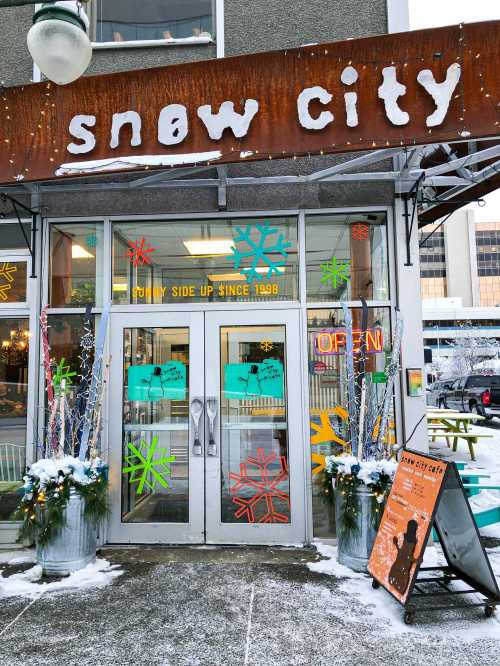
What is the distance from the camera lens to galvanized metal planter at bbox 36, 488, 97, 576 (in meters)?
5.03

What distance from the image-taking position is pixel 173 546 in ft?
18.8

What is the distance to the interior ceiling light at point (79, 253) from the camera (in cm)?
622

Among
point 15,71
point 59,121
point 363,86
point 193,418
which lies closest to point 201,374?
point 193,418

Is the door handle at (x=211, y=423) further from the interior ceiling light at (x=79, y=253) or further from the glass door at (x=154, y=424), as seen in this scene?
the interior ceiling light at (x=79, y=253)

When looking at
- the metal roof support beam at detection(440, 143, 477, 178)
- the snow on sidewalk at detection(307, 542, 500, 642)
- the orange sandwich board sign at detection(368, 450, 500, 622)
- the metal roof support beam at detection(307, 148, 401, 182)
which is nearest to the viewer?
the snow on sidewalk at detection(307, 542, 500, 642)

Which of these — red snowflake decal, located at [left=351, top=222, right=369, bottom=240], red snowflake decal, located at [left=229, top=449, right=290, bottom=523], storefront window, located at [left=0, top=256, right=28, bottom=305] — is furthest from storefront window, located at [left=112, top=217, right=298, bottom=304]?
A: red snowflake decal, located at [left=229, top=449, right=290, bottom=523]

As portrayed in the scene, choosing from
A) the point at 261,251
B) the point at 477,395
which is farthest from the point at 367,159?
the point at 477,395

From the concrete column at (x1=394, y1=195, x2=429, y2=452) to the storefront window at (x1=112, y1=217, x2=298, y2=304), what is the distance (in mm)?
1104

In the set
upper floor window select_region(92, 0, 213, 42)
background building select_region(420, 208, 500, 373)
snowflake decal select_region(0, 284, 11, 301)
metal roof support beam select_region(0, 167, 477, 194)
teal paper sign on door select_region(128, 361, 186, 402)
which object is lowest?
teal paper sign on door select_region(128, 361, 186, 402)

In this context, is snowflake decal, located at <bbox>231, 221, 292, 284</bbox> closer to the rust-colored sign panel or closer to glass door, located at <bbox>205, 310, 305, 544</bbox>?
glass door, located at <bbox>205, 310, 305, 544</bbox>

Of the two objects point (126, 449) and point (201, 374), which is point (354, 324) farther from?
point (126, 449)

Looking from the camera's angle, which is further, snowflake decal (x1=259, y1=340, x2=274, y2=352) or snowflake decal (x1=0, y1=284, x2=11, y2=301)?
A: snowflake decal (x1=0, y1=284, x2=11, y2=301)

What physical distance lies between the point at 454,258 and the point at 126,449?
4443 inches

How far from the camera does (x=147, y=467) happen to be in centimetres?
596
